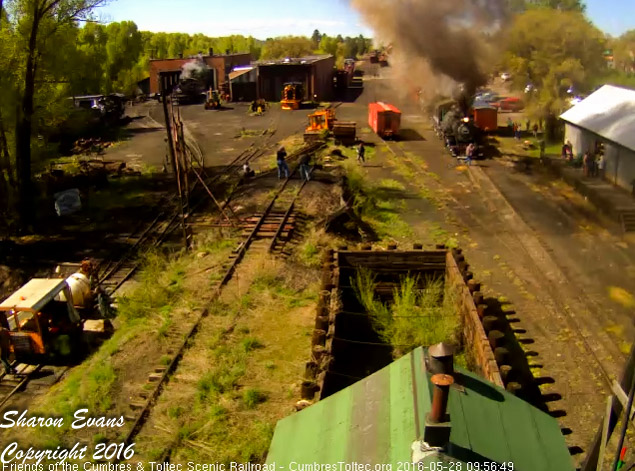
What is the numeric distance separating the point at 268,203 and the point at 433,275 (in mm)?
8290

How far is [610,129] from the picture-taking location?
80.3 ft

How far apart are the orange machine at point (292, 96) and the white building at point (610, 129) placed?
974 inches

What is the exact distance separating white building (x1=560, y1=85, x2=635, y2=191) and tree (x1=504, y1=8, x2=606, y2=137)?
701 cm

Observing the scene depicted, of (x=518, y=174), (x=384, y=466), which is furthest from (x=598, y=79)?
(x=384, y=466)

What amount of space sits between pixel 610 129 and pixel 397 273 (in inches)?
639

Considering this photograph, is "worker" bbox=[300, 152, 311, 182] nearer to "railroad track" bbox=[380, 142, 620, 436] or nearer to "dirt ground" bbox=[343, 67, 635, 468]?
"dirt ground" bbox=[343, 67, 635, 468]

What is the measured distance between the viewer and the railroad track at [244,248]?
912 centimetres

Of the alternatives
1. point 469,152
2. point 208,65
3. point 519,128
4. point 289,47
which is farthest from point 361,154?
point 289,47

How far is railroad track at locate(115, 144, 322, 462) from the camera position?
29.9 ft

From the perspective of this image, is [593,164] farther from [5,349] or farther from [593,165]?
[5,349]

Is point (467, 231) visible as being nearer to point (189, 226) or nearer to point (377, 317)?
point (377, 317)

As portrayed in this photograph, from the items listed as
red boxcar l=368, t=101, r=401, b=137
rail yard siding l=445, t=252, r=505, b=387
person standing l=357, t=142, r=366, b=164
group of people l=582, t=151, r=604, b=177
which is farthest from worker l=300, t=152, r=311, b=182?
red boxcar l=368, t=101, r=401, b=137

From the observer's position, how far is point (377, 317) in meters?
12.0

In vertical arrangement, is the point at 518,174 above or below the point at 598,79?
below
